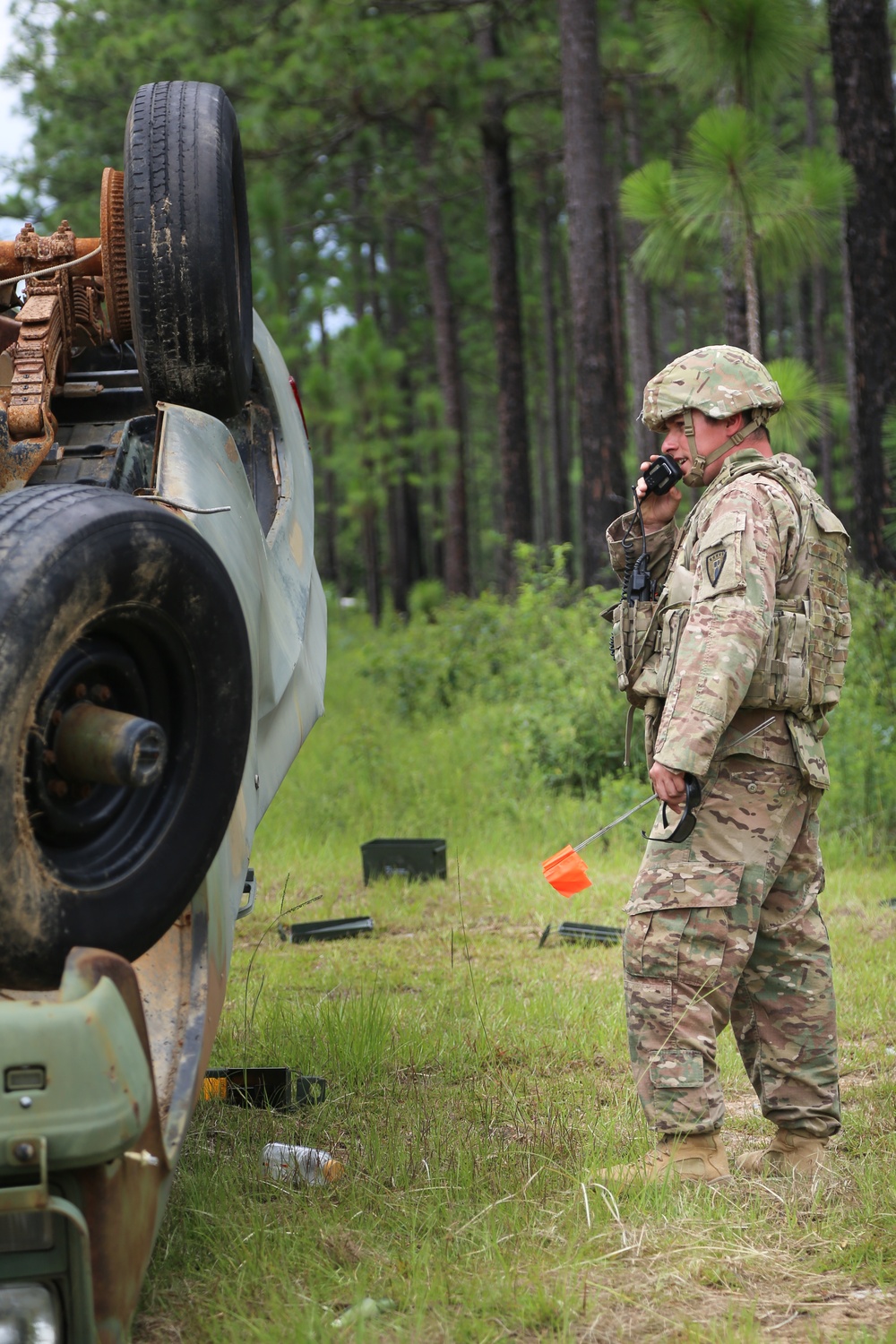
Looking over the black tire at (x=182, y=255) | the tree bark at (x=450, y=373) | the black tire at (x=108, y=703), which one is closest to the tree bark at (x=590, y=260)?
the tree bark at (x=450, y=373)

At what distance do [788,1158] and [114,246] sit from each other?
10.4 ft

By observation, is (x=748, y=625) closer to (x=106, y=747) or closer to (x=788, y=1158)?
(x=788, y=1158)

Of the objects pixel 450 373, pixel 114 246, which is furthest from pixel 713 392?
pixel 450 373

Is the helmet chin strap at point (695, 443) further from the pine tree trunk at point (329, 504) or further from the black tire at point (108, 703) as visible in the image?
the pine tree trunk at point (329, 504)

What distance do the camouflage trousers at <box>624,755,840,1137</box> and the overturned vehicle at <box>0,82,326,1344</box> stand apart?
1.08 m

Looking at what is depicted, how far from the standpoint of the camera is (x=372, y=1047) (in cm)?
442

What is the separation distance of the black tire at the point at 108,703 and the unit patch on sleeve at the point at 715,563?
4.20 ft

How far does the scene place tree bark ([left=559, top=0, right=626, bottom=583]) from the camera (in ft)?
40.3

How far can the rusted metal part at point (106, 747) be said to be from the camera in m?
2.33

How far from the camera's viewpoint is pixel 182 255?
11.4 feet

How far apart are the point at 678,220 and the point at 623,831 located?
13.7ft

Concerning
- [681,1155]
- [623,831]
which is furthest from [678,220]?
[681,1155]

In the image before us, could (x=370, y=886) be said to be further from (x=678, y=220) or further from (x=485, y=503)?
(x=485, y=503)

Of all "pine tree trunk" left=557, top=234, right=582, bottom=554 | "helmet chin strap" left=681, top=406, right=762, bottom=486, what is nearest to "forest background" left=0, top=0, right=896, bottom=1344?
"helmet chin strap" left=681, top=406, right=762, bottom=486
